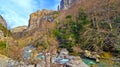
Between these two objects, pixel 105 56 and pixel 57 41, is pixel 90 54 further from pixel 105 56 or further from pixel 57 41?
pixel 57 41

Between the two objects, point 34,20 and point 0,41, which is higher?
point 34,20

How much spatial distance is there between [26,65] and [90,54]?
24.3 feet

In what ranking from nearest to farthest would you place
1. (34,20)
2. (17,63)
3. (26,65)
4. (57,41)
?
(26,65)
(17,63)
(57,41)
(34,20)

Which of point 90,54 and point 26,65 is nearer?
point 26,65

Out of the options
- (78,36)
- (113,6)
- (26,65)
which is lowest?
(26,65)

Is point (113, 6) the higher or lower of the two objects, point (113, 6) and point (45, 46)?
the higher

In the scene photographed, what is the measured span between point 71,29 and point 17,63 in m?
10.7

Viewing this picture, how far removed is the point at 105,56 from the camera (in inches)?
888

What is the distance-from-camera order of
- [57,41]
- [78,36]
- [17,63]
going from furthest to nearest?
[57,41] < [78,36] < [17,63]

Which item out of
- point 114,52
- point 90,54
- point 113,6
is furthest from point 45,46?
point 113,6

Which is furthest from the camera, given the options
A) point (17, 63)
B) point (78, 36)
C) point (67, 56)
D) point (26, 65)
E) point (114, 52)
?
point (78, 36)

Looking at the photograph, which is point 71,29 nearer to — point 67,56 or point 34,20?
point 67,56

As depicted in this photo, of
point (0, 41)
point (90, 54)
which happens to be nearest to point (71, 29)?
point (90, 54)

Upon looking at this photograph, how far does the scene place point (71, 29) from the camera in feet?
92.5
